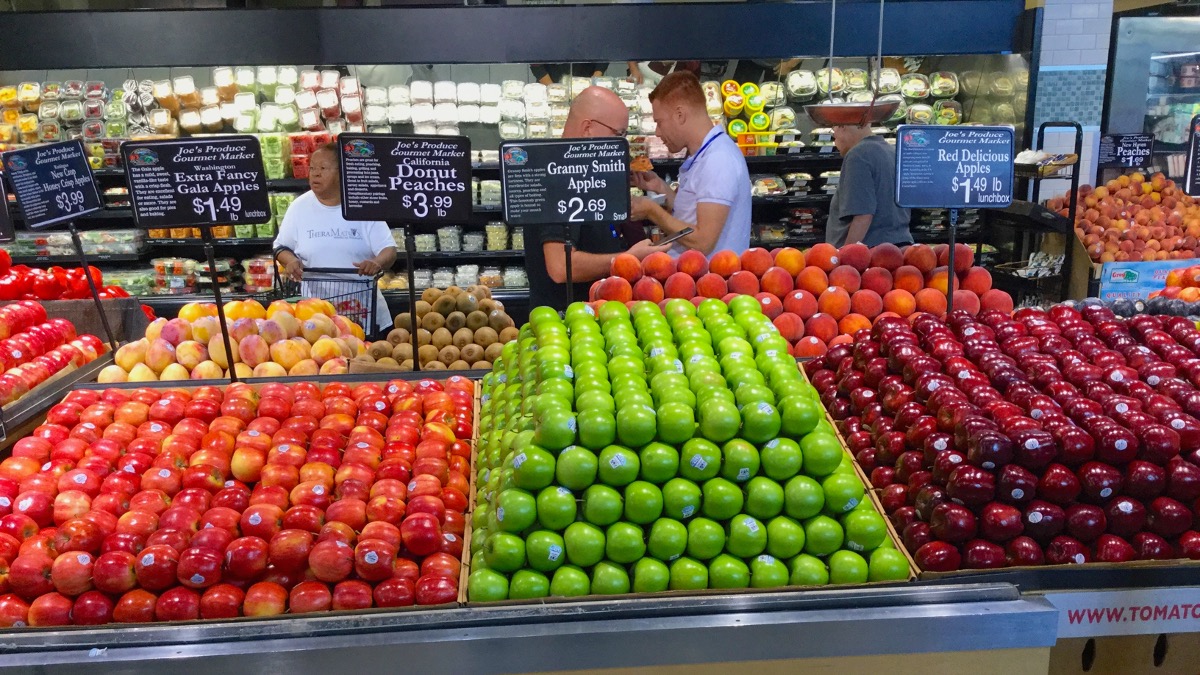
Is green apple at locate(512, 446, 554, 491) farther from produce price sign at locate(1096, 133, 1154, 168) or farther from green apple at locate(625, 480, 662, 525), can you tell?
produce price sign at locate(1096, 133, 1154, 168)

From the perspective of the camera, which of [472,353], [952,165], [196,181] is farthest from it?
[472,353]

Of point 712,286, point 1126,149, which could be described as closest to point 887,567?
point 712,286

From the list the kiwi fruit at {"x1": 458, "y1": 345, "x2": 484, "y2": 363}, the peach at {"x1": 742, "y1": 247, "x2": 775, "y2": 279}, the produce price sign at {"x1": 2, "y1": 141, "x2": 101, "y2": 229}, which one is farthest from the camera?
the kiwi fruit at {"x1": 458, "y1": 345, "x2": 484, "y2": 363}

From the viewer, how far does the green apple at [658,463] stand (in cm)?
192

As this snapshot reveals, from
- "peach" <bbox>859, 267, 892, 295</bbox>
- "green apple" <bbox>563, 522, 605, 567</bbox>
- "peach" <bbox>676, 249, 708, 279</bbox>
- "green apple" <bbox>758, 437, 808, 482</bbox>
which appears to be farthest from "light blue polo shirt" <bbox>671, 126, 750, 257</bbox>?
"green apple" <bbox>563, 522, 605, 567</bbox>

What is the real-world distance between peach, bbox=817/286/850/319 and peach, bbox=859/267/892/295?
126mm

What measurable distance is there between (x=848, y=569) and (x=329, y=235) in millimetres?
3761

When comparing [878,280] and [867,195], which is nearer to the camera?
[878,280]

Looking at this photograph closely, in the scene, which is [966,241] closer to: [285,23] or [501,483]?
[285,23]

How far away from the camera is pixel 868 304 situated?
123 inches

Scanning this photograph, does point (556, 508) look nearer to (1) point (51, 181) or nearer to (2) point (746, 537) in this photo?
(2) point (746, 537)

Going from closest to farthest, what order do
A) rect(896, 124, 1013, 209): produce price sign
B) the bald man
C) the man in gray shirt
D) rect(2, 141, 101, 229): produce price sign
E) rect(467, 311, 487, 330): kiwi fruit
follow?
rect(896, 124, 1013, 209): produce price sign < rect(2, 141, 101, 229): produce price sign < the bald man < rect(467, 311, 487, 330): kiwi fruit < the man in gray shirt

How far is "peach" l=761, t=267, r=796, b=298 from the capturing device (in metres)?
3.19

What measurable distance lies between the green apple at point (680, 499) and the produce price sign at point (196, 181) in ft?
5.21
